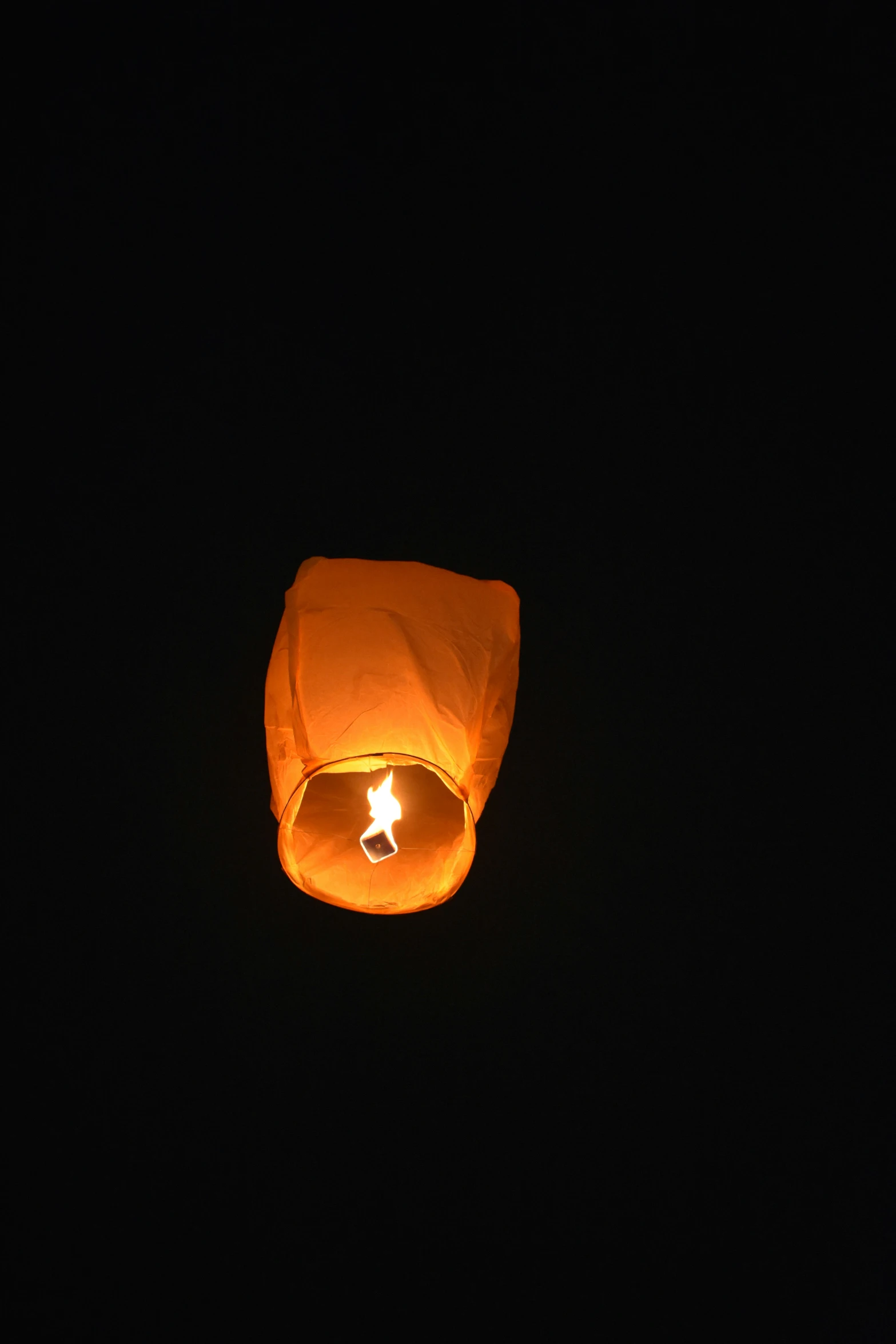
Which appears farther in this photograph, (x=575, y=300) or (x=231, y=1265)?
(x=575, y=300)

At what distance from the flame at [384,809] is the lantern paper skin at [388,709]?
0.05 metres

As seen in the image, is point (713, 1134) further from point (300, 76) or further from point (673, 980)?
point (300, 76)

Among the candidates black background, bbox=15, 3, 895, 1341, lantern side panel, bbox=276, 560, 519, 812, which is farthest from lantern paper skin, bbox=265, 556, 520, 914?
black background, bbox=15, 3, 895, 1341

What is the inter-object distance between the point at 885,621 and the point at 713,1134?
1.32 metres

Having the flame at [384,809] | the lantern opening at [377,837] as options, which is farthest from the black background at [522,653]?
the flame at [384,809]

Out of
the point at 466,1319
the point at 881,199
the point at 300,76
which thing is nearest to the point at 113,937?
the point at 466,1319

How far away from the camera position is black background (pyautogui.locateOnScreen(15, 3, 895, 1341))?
1817 mm

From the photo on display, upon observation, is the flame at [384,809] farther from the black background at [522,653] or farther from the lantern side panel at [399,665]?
the black background at [522,653]

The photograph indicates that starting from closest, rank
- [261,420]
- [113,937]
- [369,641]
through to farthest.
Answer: [369,641] → [113,937] → [261,420]

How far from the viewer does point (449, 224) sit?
198 cm

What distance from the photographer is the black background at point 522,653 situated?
1817 millimetres

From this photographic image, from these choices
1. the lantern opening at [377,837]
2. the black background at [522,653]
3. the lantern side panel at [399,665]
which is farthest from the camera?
the black background at [522,653]

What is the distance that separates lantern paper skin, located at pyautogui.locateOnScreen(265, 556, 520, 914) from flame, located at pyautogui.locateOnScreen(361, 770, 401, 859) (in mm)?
51

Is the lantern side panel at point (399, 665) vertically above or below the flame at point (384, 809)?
above
